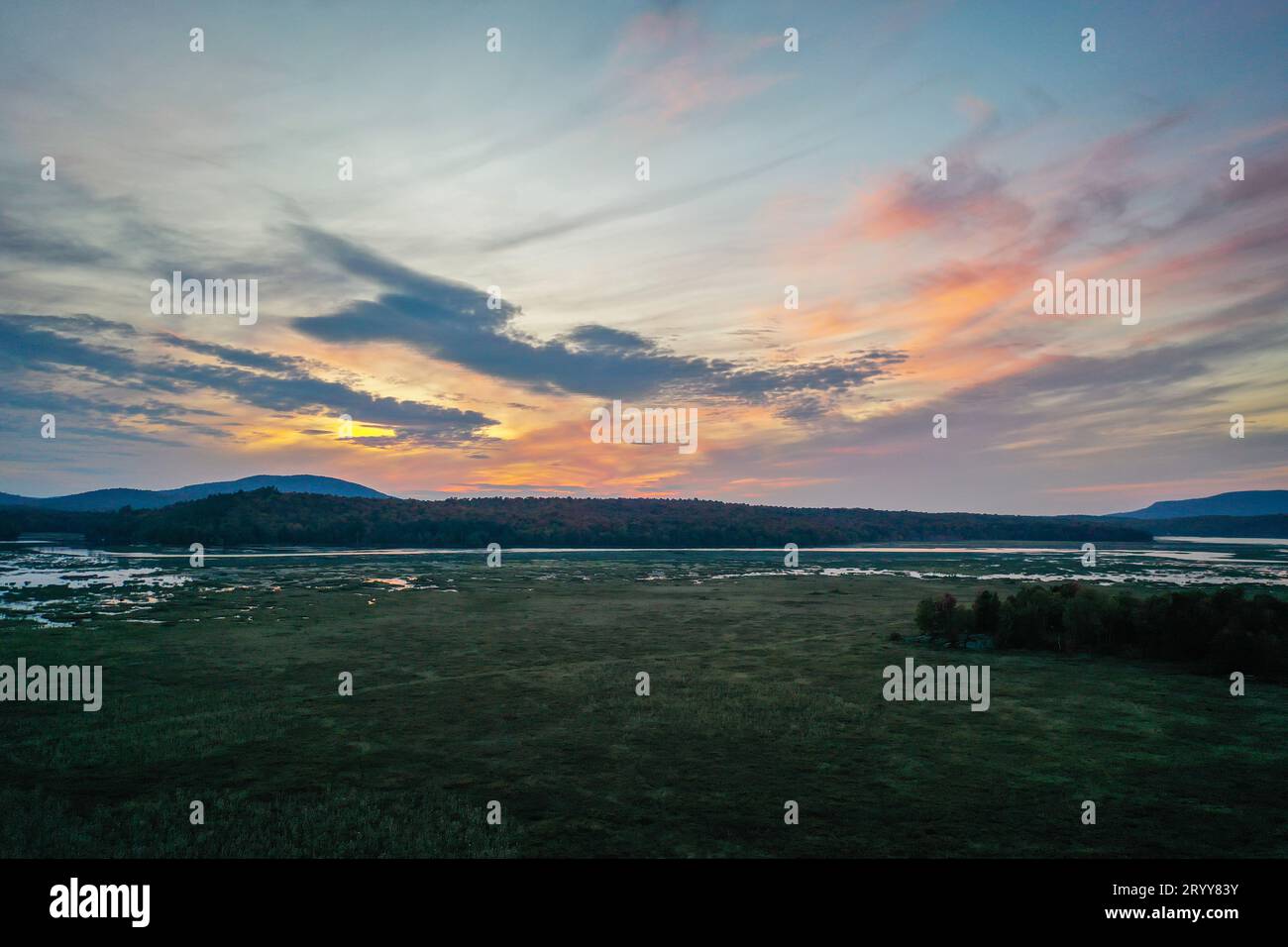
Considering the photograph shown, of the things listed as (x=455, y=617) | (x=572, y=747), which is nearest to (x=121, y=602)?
(x=455, y=617)

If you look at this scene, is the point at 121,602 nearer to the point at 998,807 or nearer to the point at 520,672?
the point at 520,672
